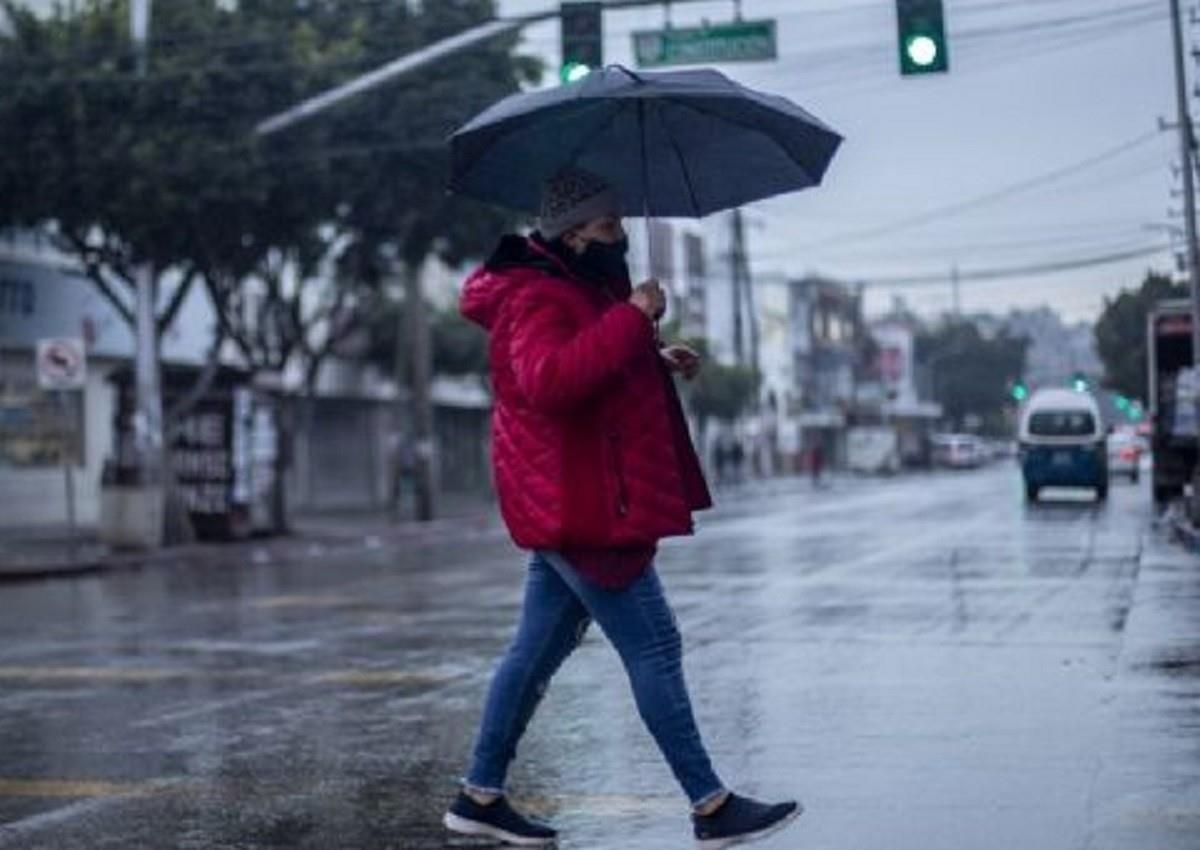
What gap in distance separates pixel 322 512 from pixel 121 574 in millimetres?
20066

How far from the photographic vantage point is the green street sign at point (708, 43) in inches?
725

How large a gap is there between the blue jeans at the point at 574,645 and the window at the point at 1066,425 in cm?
3378

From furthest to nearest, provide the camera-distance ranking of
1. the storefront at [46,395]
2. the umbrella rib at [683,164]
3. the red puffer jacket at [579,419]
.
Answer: the storefront at [46,395], the umbrella rib at [683,164], the red puffer jacket at [579,419]

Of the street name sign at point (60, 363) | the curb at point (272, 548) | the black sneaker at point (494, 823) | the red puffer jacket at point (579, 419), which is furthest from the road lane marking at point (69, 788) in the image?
the street name sign at point (60, 363)

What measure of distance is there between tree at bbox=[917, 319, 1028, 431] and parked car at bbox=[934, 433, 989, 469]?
64.1 feet

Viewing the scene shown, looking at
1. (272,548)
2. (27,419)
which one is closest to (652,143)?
(272,548)

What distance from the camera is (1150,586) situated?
16.2 m

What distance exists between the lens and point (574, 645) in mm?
5918

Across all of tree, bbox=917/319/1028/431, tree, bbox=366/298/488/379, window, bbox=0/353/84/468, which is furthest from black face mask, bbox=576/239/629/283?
tree, bbox=917/319/1028/431

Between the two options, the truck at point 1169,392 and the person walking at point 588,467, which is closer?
the person walking at point 588,467

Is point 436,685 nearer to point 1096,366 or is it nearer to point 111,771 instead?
point 111,771

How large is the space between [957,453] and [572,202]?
8218cm

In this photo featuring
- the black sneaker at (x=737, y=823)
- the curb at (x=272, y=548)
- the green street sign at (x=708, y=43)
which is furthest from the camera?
the curb at (x=272, y=548)

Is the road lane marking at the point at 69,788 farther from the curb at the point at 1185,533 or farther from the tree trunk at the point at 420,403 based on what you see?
the tree trunk at the point at 420,403
